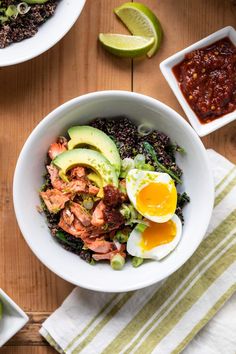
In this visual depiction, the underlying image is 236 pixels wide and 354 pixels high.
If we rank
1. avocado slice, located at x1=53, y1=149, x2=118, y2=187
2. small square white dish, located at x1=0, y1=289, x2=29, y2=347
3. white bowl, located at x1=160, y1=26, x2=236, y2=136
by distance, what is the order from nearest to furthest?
avocado slice, located at x1=53, y1=149, x2=118, y2=187
small square white dish, located at x1=0, y1=289, x2=29, y2=347
white bowl, located at x1=160, y1=26, x2=236, y2=136

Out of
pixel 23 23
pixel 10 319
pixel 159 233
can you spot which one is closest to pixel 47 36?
pixel 23 23

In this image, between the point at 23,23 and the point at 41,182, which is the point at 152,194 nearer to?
the point at 41,182

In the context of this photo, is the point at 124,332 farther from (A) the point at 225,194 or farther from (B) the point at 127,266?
(A) the point at 225,194

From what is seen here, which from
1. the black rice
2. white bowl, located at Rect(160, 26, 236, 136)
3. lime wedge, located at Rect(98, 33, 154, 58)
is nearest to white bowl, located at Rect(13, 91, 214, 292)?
white bowl, located at Rect(160, 26, 236, 136)

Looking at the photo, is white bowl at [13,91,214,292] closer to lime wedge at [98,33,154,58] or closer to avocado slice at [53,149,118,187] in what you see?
avocado slice at [53,149,118,187]

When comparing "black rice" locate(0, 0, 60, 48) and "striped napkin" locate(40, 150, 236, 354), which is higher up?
"black rice" locate(0, 0, 60, 48)

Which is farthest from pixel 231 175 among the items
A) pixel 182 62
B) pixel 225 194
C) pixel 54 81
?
pixel 54 81

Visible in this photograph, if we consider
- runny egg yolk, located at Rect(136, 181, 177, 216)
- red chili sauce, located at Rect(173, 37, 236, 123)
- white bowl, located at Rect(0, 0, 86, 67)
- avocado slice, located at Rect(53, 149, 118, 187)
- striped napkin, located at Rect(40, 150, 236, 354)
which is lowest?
striped napkin, located at Rect(40, 150, 236, 354)
